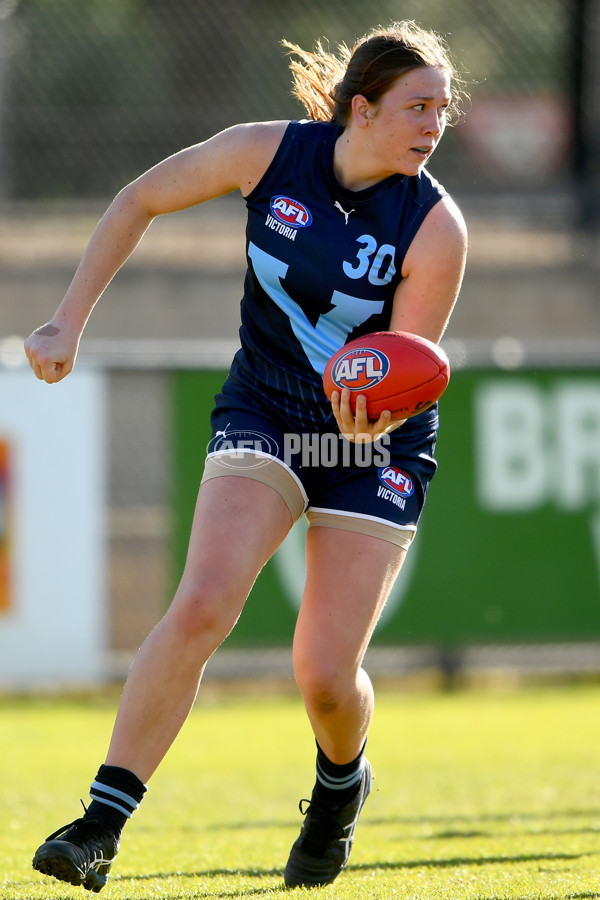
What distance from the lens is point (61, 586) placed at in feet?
23.7

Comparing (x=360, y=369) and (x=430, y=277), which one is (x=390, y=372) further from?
(x=430, y=277)

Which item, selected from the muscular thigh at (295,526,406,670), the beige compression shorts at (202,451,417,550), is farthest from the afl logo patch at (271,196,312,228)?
the muscular thigh at (295,526,406,670)

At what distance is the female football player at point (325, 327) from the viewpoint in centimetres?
308

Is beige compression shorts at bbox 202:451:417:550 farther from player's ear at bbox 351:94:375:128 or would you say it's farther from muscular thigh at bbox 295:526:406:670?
player's ear at bbox 351:94:375:128

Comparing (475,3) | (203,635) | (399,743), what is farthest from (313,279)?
(475,3)

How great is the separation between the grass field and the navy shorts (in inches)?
37.3

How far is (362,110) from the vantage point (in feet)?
10.4

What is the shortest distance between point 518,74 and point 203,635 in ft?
31.6

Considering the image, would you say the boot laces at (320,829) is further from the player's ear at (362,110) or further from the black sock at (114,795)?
the player's ear at (362,110)

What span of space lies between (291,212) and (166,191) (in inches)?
13.4

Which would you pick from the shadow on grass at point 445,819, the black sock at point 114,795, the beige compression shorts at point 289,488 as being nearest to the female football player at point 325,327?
the beige compression shorts at point 289,488

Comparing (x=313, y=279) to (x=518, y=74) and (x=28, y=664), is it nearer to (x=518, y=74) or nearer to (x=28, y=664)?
(x=28, y=664)

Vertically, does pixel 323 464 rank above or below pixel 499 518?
above

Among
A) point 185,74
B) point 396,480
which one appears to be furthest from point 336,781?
point 185,74
